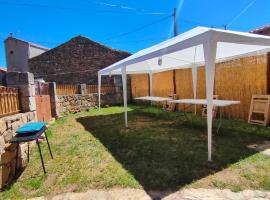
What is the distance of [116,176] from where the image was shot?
2.88 m

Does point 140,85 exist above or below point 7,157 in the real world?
above

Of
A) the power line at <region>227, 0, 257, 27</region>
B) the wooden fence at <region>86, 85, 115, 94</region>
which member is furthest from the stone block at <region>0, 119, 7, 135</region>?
the power line at <region>227, 0, 257, 27</region>

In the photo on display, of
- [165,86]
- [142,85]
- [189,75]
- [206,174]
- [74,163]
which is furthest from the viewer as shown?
[142,85]

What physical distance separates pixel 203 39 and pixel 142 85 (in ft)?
30.0

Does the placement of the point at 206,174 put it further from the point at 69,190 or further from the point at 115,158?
the point at 69,190

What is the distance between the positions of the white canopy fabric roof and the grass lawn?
193 cm

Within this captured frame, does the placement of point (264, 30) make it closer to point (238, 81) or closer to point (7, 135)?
point (238, 81)

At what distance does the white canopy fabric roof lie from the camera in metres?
3.09

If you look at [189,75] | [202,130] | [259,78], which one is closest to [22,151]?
[202,130]

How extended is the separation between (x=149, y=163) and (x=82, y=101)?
8.06 meters

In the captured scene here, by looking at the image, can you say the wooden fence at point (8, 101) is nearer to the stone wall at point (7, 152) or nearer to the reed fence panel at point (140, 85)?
the stone wall at point (7, 152)

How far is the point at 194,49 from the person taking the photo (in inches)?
248

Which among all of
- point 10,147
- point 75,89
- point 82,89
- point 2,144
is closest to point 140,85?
point 82,89

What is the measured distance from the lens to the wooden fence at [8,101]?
3409 millimetres
